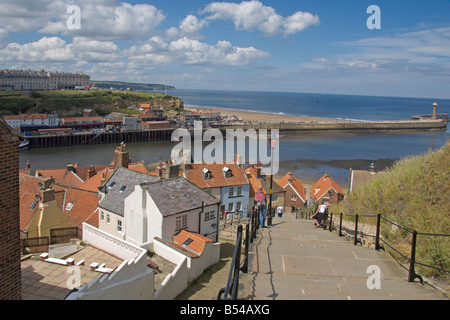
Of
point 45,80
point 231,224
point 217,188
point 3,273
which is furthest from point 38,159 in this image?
point 45,80

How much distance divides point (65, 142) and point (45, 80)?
382ft

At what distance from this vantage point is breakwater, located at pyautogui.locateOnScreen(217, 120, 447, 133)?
361ft

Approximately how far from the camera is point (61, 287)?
33.3 ft

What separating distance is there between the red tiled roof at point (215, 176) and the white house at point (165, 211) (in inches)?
412

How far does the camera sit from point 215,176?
31.9 meters

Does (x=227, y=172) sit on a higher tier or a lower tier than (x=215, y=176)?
higher

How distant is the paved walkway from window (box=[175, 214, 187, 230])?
768cm

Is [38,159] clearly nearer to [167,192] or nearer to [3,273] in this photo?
[167,192]

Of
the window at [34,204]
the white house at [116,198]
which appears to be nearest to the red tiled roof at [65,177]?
the white house at [116,198]

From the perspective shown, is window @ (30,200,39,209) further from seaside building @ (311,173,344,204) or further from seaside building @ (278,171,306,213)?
seaside building @ (311,173,344,204)

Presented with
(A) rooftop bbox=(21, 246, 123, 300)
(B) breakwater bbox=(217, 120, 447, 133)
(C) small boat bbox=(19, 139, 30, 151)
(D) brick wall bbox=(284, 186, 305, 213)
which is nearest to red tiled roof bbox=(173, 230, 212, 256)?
(A) rooftop bbox=(21, 246, 123, 300)

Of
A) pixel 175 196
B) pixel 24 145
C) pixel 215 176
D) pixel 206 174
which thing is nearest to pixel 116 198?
pixel 175 196

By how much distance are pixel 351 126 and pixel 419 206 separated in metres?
113

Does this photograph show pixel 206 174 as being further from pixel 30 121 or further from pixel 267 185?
pixel 30 121
